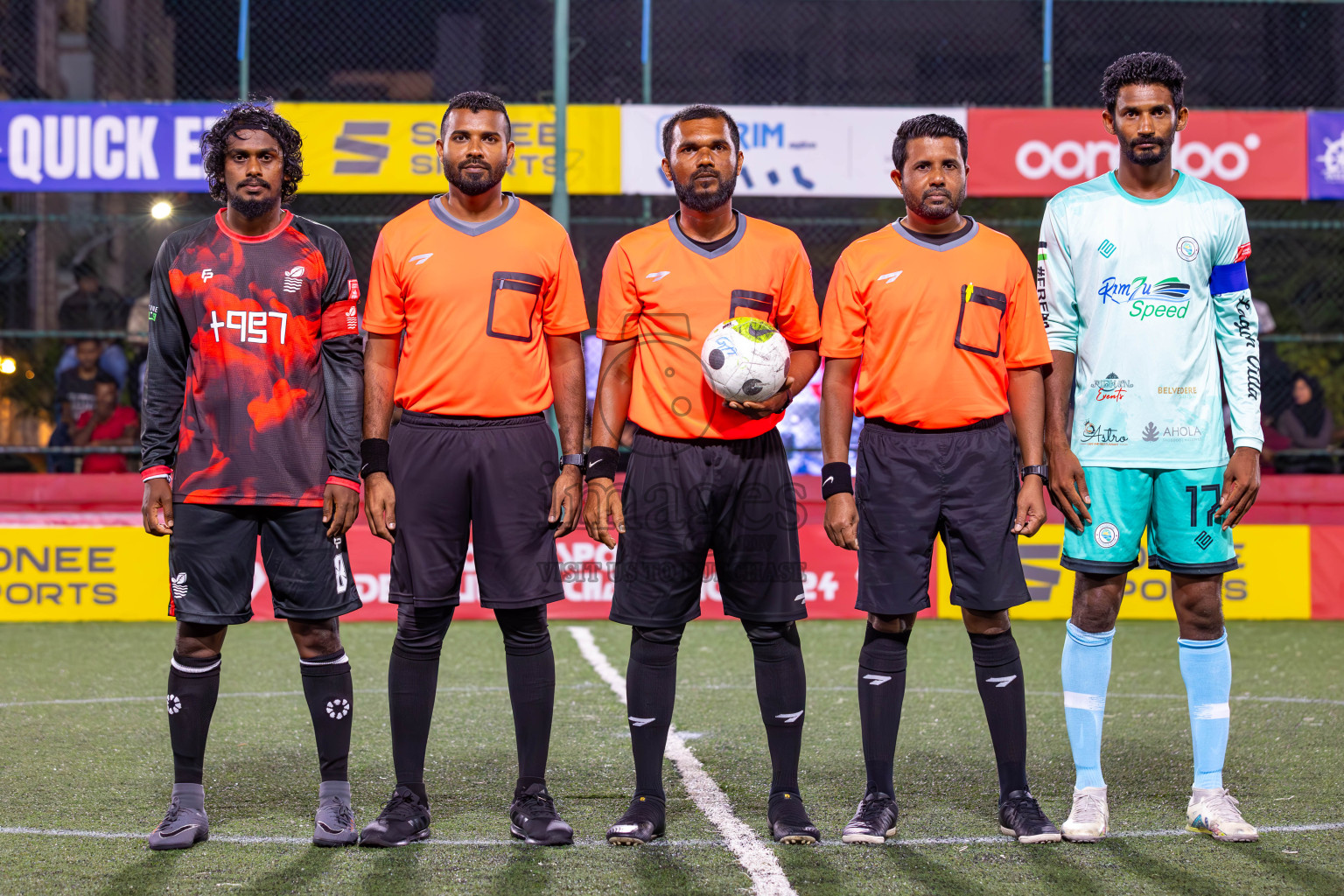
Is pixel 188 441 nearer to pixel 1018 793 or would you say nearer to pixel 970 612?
pixel 970 612

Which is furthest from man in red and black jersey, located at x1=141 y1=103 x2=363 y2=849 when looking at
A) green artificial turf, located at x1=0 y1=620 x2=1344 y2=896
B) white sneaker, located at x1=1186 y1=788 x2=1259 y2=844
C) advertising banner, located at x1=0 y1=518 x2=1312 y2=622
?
advertising banner, located at x1=0 y1=518 x2=1312 y2=622

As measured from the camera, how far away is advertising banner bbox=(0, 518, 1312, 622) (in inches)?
371

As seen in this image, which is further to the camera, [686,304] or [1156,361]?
[1156,361]

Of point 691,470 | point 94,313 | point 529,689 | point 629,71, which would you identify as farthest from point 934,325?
point 629,71

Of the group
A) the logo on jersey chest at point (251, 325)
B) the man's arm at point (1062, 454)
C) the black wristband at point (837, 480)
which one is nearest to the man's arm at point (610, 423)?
the black wristband at point (837, 480)

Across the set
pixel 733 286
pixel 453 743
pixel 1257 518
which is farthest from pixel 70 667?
pixel 1257 518

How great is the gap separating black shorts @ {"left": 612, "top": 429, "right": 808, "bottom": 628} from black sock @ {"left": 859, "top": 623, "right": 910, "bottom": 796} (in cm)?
30

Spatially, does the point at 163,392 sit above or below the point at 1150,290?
below

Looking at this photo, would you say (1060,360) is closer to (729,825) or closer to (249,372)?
(729,825)

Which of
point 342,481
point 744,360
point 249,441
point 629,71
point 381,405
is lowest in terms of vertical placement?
point 342,481

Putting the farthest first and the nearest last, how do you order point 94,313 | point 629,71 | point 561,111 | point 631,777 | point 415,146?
point 629,71 < point 94,313 < point 415,146 < point 561,111 < point 631,777

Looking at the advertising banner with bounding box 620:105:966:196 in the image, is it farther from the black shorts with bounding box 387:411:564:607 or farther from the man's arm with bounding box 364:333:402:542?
the black shorts with bounding box 387:411:564:607

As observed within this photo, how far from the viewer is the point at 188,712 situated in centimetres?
420

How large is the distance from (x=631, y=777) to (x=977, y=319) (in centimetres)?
206
